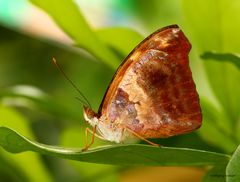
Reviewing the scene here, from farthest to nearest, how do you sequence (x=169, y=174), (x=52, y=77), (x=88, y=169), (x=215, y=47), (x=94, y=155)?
(x=52, y=77), (x=169, y=174), (x=88, y=169), (x=215, y=47), (x=94, y=155)

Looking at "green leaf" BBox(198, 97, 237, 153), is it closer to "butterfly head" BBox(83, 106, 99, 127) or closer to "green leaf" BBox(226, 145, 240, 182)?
"butterfly head" BBox(83, 106, 99, 127)

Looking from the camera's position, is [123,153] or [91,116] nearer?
[123,153]

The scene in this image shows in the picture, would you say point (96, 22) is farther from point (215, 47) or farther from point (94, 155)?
point (94, 155)

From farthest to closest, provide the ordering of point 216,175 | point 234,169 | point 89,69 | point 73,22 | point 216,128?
point 89,69 < point 216,128 < point 73,22 < point 216,175 < point 234,169

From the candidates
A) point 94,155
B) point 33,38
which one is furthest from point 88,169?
point 33,38

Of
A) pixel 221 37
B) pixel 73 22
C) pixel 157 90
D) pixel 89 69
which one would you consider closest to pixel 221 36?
pixel 221 37

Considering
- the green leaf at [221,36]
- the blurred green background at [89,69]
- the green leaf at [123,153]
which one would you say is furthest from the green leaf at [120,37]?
the green leaf at [123,153]

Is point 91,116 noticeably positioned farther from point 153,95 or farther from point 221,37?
point 221,37
